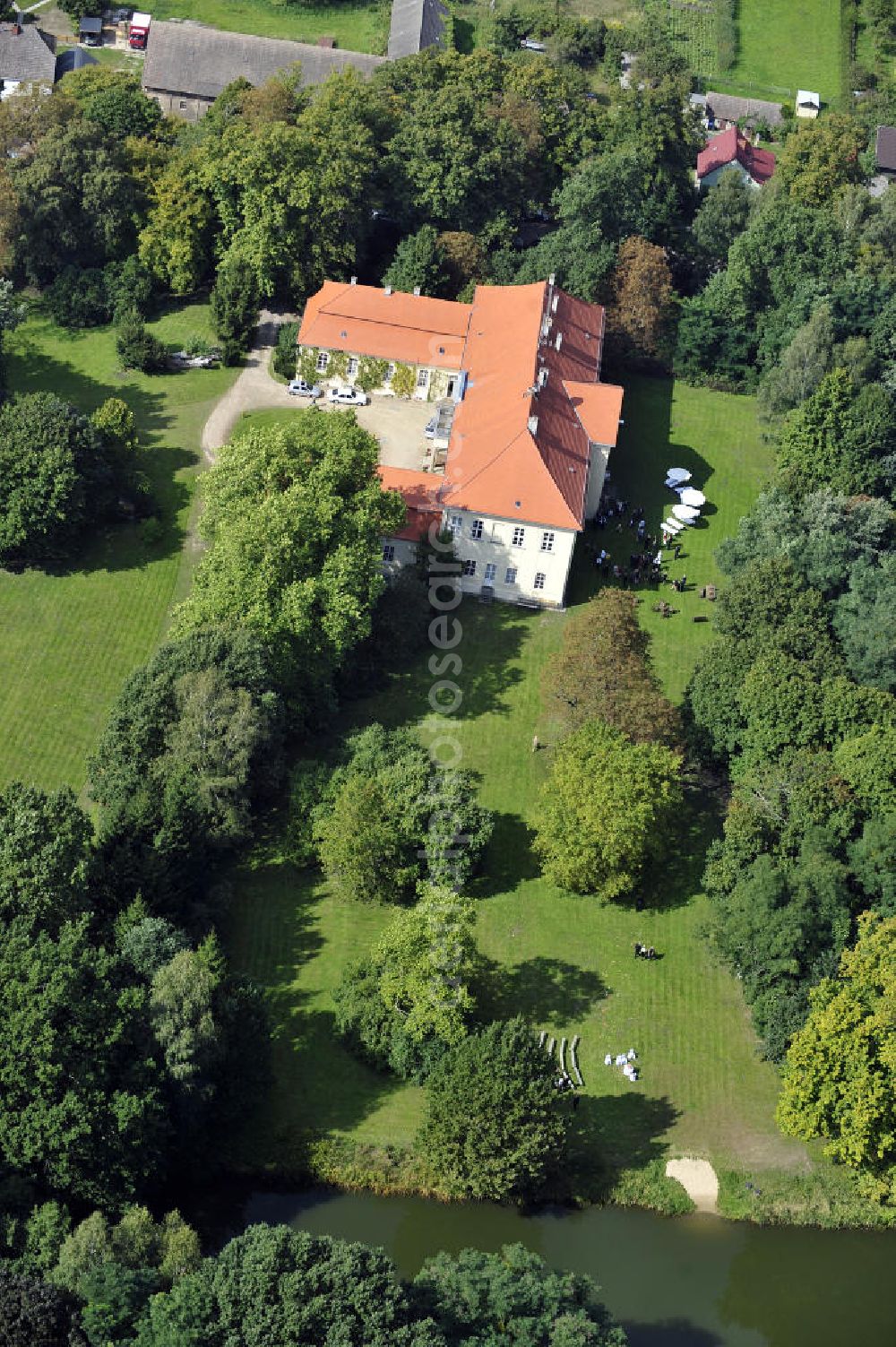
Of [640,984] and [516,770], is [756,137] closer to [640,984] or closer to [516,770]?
[516,770]

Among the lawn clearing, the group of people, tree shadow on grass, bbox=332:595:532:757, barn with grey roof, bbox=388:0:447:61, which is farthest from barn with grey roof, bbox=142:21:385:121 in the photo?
the group of people

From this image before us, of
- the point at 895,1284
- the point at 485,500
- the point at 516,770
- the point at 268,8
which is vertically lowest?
the point at 895,1284

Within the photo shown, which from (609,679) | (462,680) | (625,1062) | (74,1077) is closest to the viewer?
(74,1077)

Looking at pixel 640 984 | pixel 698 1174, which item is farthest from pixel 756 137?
pixel 698 1174

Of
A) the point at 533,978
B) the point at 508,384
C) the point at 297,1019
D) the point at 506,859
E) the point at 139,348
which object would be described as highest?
the point at 508,384

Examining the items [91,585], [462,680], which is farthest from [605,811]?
[91,585]

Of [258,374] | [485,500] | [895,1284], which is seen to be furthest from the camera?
[258,374]

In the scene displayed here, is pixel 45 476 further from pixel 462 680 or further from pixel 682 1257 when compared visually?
pixel 682 1257
